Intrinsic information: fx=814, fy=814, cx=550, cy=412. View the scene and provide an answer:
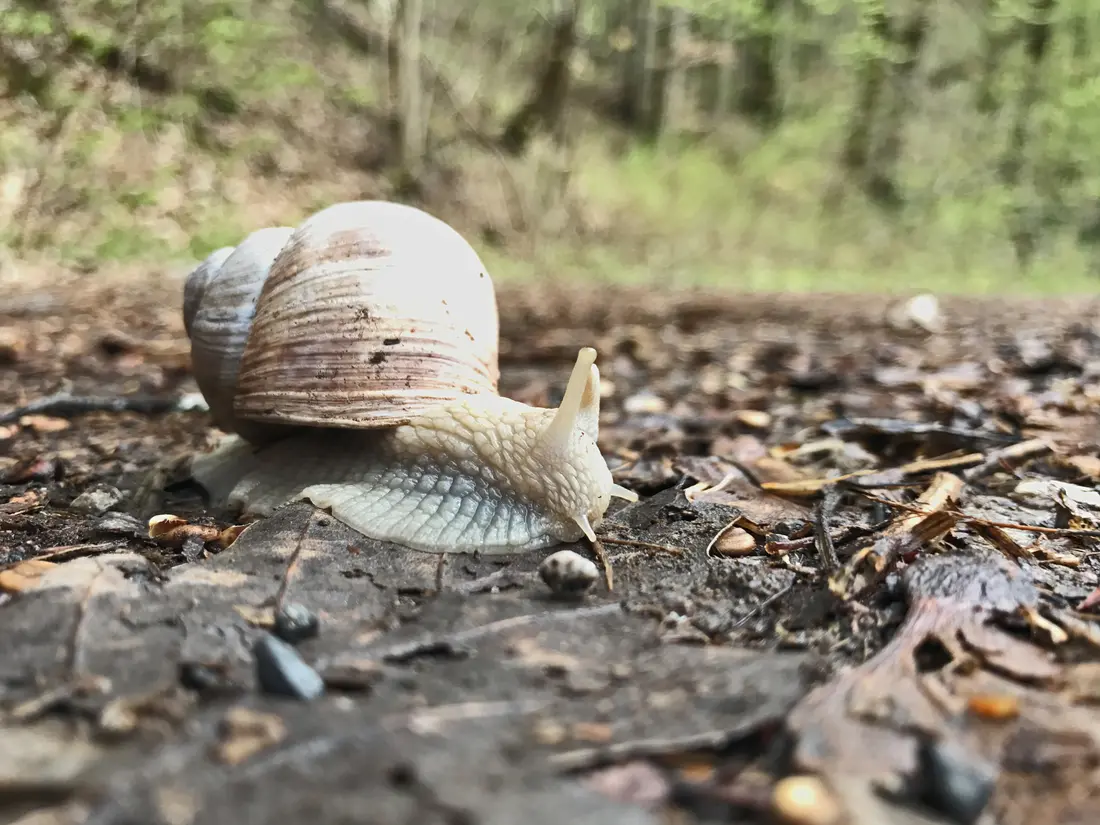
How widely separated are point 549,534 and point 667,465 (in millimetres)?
891

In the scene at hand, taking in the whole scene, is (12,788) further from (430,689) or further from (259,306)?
(259,306)

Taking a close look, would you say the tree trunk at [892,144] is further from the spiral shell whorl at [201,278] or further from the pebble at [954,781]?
the pebble at [954,781]

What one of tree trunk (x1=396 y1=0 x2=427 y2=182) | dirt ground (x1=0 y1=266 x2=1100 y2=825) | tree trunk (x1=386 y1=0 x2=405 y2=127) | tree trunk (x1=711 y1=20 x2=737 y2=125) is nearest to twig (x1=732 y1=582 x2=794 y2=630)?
dirt ground (x1=0 y1=266 x2=1100 y2=825)

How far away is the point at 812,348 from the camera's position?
5957mm

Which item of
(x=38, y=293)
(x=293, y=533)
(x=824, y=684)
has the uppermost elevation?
(x=824, y=684)

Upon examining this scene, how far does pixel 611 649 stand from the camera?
167 centimetres

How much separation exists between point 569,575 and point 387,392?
998 mm

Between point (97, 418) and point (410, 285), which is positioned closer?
point (410, 285)

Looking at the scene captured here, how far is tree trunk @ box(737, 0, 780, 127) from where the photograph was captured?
2064 centimetres

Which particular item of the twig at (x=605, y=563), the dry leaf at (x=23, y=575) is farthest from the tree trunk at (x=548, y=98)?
the dry leaf at (x=23, y=575)

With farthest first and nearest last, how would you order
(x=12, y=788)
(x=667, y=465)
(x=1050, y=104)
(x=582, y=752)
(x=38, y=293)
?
(x=1050, y=104) < (x=38, y=293) < (x=667, y=465) < (x=582, y=752) < (x=12, y=788)

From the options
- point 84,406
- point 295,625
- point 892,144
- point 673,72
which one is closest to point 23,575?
point 295,625

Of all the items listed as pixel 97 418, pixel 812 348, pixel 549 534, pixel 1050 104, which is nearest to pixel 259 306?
pixel 549 534

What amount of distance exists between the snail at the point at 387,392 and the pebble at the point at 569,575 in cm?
37
